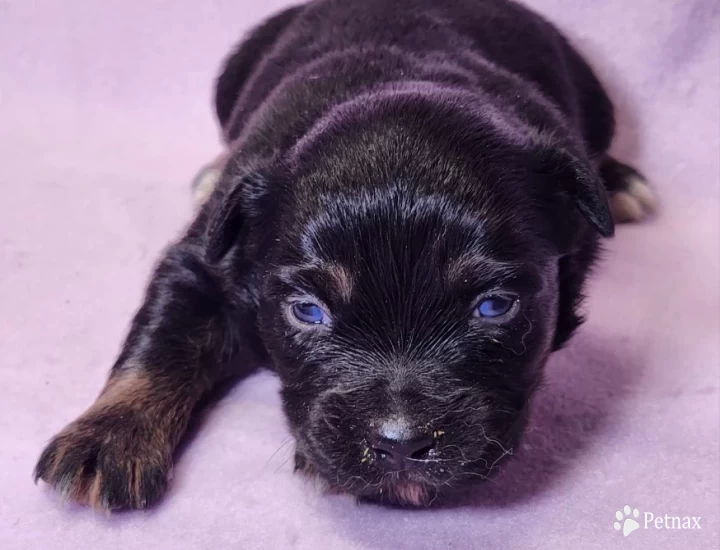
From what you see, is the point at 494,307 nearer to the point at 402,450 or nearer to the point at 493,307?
the point at 493,307

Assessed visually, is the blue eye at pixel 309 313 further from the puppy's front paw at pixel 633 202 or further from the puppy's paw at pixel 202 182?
the puppy's front paw at pixel 633 202

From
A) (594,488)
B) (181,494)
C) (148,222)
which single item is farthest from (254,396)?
(148,222)

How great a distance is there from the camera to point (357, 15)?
3170 millimetres

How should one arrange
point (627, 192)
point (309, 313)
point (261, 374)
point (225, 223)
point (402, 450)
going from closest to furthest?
1. point (402, 450)
2. point (309, 313)
3. point (225, 223)
4. point (261, 374)
5. point (627, 192)

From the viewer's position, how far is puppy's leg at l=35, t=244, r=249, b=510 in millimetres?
2143

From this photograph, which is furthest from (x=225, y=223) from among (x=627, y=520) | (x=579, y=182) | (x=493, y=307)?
(x=627, y=520)

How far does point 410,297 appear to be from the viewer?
195cm

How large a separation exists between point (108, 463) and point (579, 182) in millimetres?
1466

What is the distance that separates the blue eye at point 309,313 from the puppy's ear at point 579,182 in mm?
698

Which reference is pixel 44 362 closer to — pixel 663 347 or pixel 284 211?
pixel 284 211

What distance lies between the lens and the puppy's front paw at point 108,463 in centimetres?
212

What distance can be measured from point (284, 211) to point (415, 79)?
0.71 m

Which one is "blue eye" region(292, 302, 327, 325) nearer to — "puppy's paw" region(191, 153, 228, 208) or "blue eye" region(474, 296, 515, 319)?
"blue eye" region(474, 296, 515, 319)

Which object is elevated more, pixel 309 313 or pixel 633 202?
pixel 309 313
